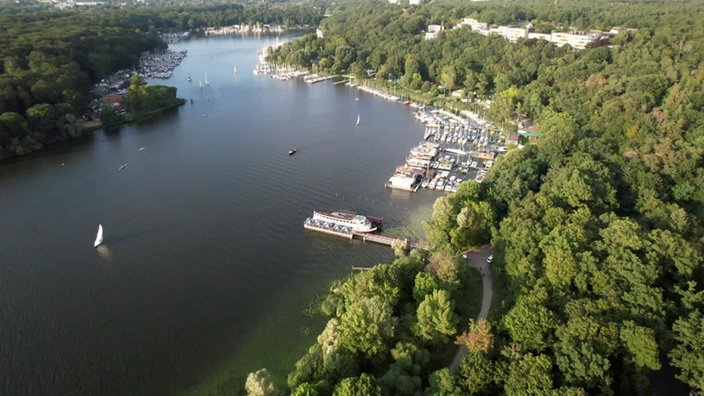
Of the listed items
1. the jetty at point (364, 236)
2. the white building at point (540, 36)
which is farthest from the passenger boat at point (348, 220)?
the white building at point (540, 36)

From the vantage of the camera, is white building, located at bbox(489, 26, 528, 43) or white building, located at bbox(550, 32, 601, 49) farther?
white building, located at bbox(489, 26, 528, 43)

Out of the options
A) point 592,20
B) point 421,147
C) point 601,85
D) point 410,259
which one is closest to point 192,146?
point 421,147

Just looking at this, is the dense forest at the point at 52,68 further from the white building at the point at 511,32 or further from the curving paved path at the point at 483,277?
the white building at the point at 511,32

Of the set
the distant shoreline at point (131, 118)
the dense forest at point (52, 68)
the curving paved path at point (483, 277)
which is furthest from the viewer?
the distant shoreline at point (131, 118)

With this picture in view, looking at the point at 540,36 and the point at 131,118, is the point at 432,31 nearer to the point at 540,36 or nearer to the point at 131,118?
the point at 540,36

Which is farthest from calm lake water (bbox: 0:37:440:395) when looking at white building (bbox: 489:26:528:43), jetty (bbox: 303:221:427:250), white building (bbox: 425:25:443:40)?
white building (bbox: 425:25:443:40)

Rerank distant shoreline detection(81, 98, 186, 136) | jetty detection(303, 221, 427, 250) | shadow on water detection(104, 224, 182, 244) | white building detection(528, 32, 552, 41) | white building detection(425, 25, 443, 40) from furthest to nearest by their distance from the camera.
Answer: white building detection(425, 25, 443, 40)
white building detection(528, 32, 552, 41)
distant shoreline detection(81, 98, 186, 136)
shadow on water detection(104, 224, 182, 244)
jetty detection(303, 221, 427, 250)

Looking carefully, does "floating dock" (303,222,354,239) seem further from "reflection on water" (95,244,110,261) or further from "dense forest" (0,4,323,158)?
"dense forest" (0,4,323,158)
